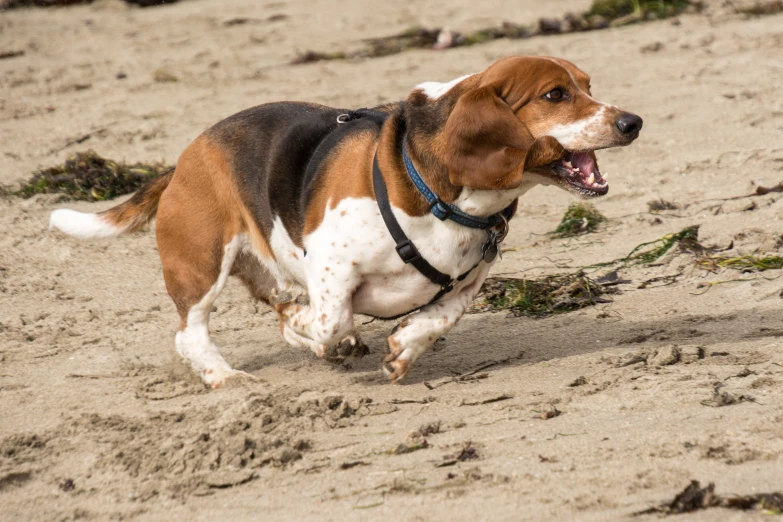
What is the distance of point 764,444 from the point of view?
3.28 metres

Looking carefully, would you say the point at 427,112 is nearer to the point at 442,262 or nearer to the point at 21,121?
the point at 442,262

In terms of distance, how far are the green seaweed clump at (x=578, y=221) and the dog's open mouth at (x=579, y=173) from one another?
2301 millimetres

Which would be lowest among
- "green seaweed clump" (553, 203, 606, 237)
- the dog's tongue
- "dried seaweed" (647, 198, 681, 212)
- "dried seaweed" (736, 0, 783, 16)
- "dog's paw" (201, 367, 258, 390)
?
"dog's paw" (201, 367, 258, 390)

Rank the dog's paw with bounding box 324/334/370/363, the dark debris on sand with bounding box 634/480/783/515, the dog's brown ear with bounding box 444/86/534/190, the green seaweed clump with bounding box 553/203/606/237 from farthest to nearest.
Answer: the green seaweed clump with bounding box 553/203/606/237
the dog's paw with bounding box 324/334/370/363
the dog's brown ear with bounding box 444/86/534/190
the dark debris on sand with bounding box 634/480/783/515

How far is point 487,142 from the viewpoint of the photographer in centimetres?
A: 378

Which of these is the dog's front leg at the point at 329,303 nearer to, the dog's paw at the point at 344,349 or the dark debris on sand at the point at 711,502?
the dog's paw at the point at 344,349

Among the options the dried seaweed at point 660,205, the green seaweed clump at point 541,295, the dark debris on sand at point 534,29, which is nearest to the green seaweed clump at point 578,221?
the dried seaweed at point 660,205

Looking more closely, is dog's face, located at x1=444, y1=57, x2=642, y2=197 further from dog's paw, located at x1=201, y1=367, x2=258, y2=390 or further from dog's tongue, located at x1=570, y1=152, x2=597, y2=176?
dog's paw, located at x1=201, y1=367, x2=258, y2=390

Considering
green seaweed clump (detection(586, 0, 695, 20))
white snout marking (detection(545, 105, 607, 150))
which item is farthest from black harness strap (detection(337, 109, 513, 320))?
green seaweed clump (detection(586, 0, 695, 20))

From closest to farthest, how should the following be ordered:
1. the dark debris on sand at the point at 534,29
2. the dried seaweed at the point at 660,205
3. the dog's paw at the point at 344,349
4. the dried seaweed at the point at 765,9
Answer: the dog's paw at the point at 344,349
the dried seaweed at the point at 660,205
the dried seaweed at the point at 765,9
the dark debris on sand at the point at 534,29

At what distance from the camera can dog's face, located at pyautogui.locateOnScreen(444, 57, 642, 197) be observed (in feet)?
12.4

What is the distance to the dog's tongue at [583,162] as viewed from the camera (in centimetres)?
390

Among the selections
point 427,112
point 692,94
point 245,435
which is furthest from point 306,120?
point 692,94

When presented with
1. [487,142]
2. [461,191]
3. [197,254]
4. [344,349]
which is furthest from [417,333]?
[197,254]
